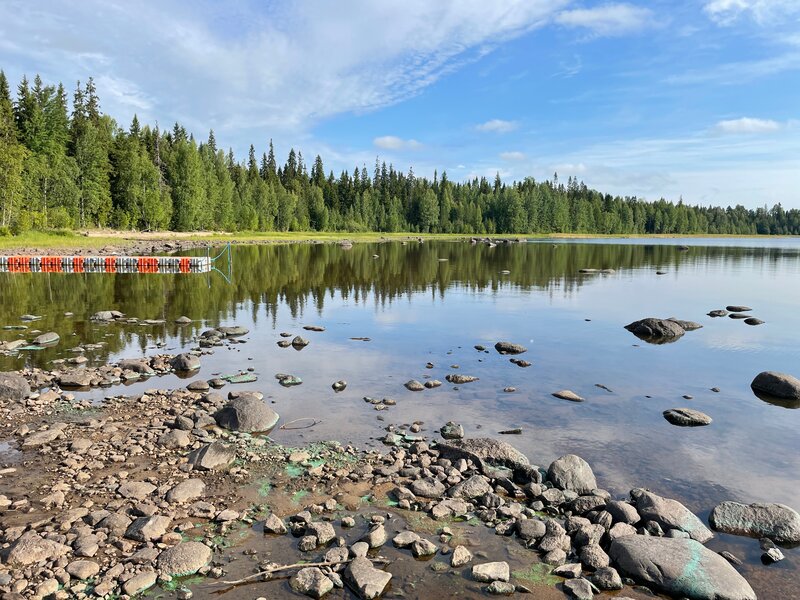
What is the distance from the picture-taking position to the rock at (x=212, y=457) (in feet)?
45.6

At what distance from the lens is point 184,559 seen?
10.0 m

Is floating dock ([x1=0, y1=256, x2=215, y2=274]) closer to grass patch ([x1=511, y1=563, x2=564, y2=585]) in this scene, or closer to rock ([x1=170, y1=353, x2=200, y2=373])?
rock ([x1=170, y1=353, x2=200, y2=373])

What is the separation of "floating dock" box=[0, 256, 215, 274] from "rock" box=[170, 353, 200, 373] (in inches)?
1666

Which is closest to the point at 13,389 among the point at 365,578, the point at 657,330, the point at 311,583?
the point at 311,583

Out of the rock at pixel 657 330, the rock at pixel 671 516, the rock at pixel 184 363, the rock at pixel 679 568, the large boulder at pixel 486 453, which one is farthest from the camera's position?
the rock at pixel 657 330

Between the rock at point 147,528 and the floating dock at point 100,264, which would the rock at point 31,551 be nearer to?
the rock at point 147,528

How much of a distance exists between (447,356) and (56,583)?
19730mm

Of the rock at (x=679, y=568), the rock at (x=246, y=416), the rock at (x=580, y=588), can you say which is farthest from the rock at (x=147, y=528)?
the rock at (x=679, y=568)

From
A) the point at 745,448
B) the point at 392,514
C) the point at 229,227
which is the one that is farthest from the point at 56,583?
the point at 229,227

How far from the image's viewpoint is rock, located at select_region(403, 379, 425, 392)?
21.4 metres

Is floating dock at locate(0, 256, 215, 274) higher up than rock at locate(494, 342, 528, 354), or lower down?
higher up

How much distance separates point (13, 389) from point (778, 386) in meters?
28.7

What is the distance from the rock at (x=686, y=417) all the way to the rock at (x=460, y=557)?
11.5 metres

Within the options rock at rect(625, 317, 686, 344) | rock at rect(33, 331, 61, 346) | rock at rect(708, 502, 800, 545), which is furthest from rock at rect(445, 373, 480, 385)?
rock at rect(33, 331, 61, 346)
